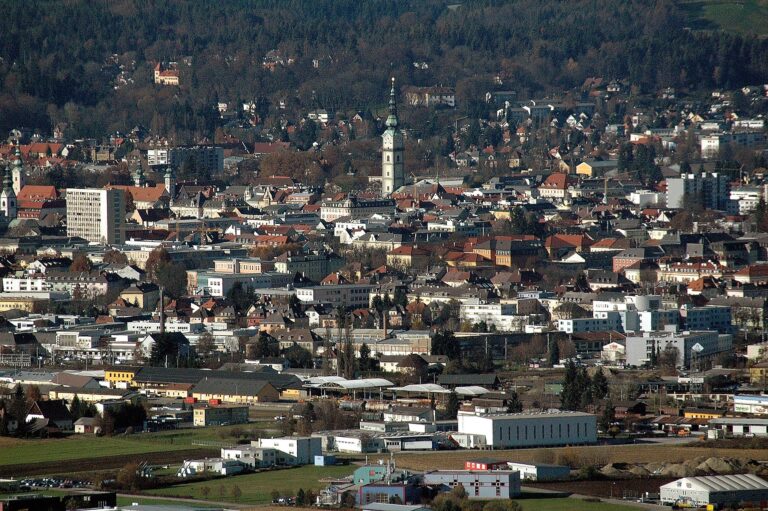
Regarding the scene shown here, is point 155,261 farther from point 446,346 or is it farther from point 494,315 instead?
point 446,346

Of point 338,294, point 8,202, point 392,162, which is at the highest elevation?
point 392,162

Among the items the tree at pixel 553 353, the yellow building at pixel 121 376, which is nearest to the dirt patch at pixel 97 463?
the yellow building at pixel 121 376

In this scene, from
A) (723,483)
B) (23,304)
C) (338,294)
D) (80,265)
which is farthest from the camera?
(80,265)

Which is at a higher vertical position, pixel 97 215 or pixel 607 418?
pixel 97 215

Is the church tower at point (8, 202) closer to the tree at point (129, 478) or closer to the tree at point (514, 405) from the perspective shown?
the tree at point (514, 405)

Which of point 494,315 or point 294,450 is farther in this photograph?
point 494,315

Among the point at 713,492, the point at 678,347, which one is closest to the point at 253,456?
the point at 713,492

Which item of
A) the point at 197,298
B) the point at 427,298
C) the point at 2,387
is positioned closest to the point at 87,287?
the point at 197,298
